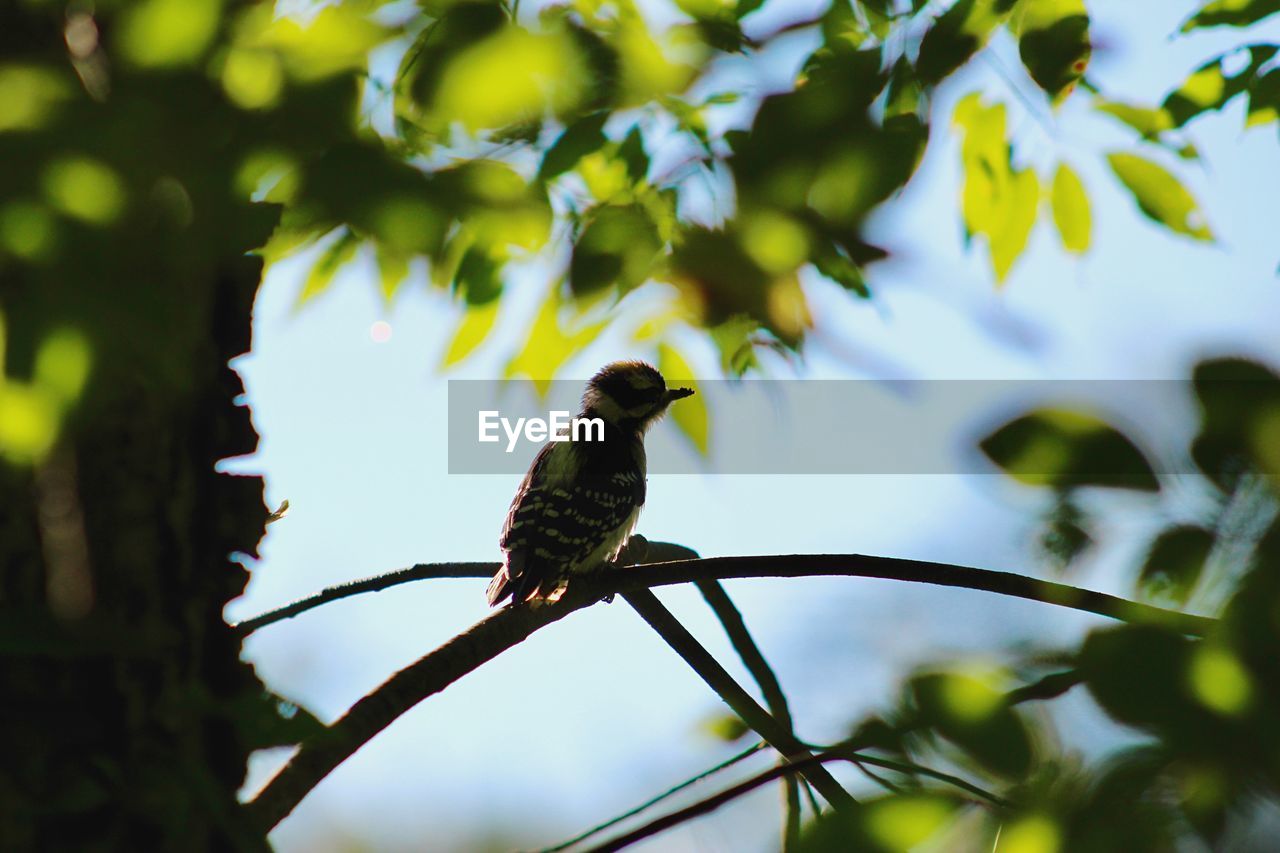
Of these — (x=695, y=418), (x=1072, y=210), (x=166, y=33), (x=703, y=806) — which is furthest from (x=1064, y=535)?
(x=695, y=418)

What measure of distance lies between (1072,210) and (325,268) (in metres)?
1.66

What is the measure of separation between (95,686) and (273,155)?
3.14ft

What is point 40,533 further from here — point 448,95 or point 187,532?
point 448,95

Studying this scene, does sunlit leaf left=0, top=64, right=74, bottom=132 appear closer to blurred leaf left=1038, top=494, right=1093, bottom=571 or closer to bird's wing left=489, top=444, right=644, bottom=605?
blurred leaf left=1038, top=494, right=1093, bottom=571

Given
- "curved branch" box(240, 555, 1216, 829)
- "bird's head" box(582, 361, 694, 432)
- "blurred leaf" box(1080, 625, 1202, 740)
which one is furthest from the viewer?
"bird's head" box(582, 361, 694, 432)

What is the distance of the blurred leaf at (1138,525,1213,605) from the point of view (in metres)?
1.00

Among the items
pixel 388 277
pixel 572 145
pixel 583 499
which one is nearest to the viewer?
pixel 572 145

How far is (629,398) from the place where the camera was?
7148mm

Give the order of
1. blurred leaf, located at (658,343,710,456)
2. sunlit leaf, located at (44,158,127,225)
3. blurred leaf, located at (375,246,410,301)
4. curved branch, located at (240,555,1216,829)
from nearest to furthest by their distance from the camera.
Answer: sunlit leaf, located at (44,158,127,225)
curved branch, located at (240,555,1216,829)
blurred leaf, located at (375,246,410,301)
blurred leaf, located at (658,343,710,456)

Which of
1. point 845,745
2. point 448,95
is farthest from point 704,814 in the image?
point 448,95

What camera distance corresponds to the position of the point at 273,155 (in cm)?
133

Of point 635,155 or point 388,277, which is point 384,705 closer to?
point 388,277

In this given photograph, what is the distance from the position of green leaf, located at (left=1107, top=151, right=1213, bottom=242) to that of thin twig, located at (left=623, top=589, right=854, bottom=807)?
1332 mm

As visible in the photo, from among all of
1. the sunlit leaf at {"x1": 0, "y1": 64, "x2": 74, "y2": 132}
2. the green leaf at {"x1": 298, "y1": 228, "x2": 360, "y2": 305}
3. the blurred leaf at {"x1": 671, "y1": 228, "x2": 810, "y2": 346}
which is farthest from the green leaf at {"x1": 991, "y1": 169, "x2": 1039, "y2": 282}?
the sunlit leaf at {"x1": 0, "y1": 64, "x2": 74, "y2": 132}
